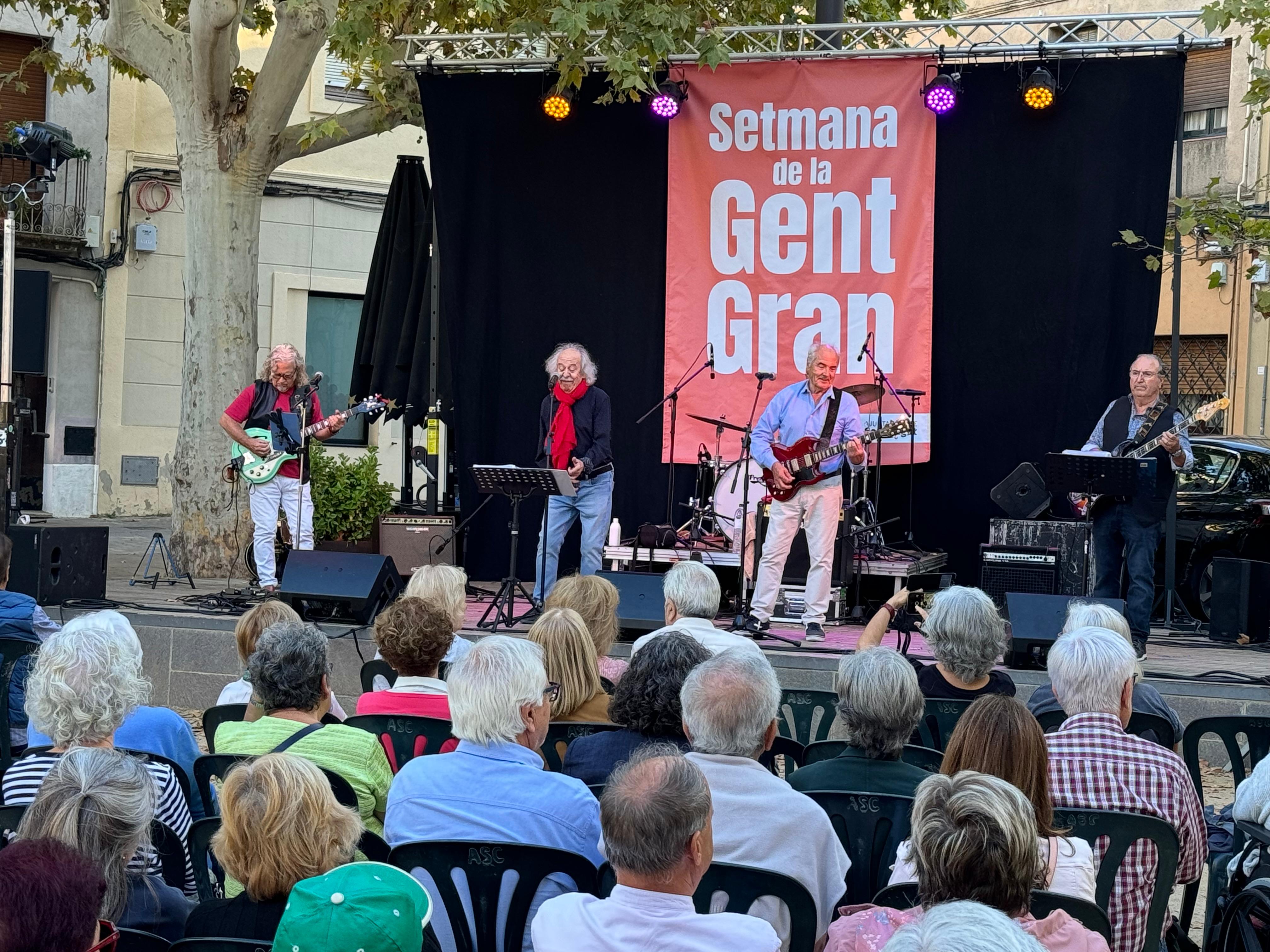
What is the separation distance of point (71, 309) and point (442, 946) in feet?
52.7

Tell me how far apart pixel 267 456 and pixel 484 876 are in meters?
6.58

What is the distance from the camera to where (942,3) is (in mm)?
11148

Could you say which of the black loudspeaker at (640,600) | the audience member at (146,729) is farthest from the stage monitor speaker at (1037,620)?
the audience member at (146,729)

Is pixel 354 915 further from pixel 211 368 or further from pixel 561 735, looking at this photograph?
pixel 211 368

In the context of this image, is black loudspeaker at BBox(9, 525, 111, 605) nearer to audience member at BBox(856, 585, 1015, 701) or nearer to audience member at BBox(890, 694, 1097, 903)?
audience member at BBox(856, 585, 1015, 701)

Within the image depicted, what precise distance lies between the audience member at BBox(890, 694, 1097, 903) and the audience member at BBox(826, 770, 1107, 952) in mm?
348

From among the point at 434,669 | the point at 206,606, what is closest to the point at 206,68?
the point at 206,606

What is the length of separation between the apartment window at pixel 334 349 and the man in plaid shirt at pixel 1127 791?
15.5 m

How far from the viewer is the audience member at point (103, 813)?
7.70 feet

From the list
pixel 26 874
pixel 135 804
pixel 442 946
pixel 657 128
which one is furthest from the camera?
pixel 657 128

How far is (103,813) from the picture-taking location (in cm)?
236

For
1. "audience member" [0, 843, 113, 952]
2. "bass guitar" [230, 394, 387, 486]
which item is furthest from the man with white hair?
"audience member" [0, 843, 113, 952]

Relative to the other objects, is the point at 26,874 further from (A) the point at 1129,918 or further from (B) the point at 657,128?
(B) the point at 657,128

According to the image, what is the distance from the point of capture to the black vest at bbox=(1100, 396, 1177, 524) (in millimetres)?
7719
